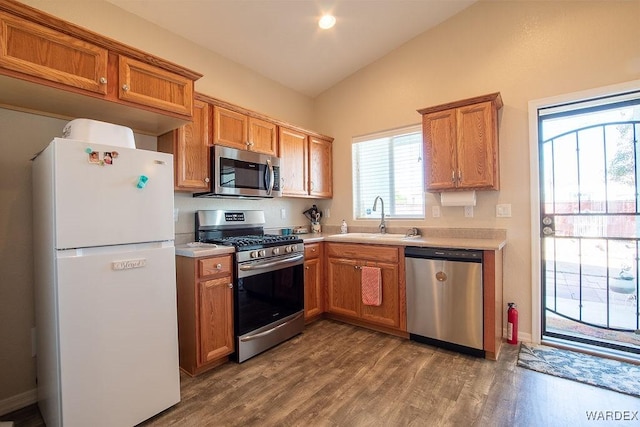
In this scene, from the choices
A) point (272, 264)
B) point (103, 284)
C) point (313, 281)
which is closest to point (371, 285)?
point (313, 281)

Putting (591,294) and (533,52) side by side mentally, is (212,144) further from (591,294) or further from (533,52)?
A: (591,294)

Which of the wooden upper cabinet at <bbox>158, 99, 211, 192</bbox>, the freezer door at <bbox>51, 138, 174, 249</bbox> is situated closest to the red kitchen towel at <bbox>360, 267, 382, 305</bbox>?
the wooden upper cabinet at <bbox>158, 99, 211, 192</bbox>

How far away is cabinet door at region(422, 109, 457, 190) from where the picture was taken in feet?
9.22

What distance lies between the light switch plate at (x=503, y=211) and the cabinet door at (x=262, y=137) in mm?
2312

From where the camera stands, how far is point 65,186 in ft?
4.79

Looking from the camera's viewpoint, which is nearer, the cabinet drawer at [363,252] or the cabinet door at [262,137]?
the cabinet drawer at [363,252]

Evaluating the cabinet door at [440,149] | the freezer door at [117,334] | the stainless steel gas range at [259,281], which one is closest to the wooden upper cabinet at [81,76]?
the freezer door at [117,334]

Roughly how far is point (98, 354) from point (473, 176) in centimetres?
303

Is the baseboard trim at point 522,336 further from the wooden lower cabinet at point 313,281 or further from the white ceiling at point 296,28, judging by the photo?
the white ceiling at point 296,28

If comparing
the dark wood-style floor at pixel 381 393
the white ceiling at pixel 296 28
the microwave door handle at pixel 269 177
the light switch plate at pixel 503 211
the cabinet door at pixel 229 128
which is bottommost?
the dark wood-style floor at pixel 381 393

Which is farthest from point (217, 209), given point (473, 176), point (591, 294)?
point (591, 294)

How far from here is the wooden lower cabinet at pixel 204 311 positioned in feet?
7.17

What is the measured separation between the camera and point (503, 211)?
9.32 ft

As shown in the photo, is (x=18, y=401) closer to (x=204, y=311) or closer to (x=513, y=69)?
(x=204, y=311)
